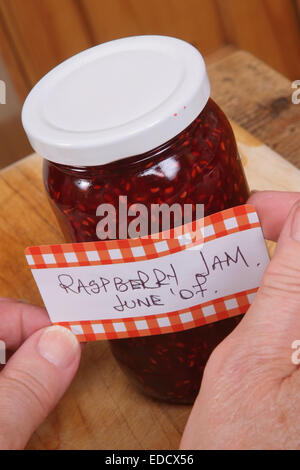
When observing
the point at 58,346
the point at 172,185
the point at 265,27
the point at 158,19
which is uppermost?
the point at 172,185

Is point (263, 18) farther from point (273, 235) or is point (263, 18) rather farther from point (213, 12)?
point (273, 235)

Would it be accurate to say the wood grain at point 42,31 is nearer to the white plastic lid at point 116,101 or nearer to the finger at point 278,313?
the white plastic lid at point 116,101

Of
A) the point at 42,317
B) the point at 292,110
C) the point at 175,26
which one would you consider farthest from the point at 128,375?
the point at 175,26

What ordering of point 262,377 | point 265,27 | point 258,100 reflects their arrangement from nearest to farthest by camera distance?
1. point 262,377
2. point 258,100
3. point 265,27

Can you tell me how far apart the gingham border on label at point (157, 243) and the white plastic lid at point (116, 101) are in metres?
0.08

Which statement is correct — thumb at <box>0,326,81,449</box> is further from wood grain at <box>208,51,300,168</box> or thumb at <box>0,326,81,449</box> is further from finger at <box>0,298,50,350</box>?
wood grain at <box>208,51,300,168</box>

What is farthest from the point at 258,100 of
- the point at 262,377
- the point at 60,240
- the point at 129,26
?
the point at 262,377

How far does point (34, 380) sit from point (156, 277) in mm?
141

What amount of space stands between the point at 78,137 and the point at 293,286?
0.19m

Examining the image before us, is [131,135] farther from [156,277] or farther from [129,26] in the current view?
[129,26]

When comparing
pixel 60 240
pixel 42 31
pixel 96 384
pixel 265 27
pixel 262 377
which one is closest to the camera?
pixel 262 377

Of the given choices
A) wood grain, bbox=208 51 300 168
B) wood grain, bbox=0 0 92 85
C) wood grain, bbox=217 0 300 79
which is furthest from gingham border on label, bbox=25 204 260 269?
wood grain, bbox=217 0 300 79

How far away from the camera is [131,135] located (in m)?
0.48

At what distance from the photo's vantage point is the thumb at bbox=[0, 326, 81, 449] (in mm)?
543
